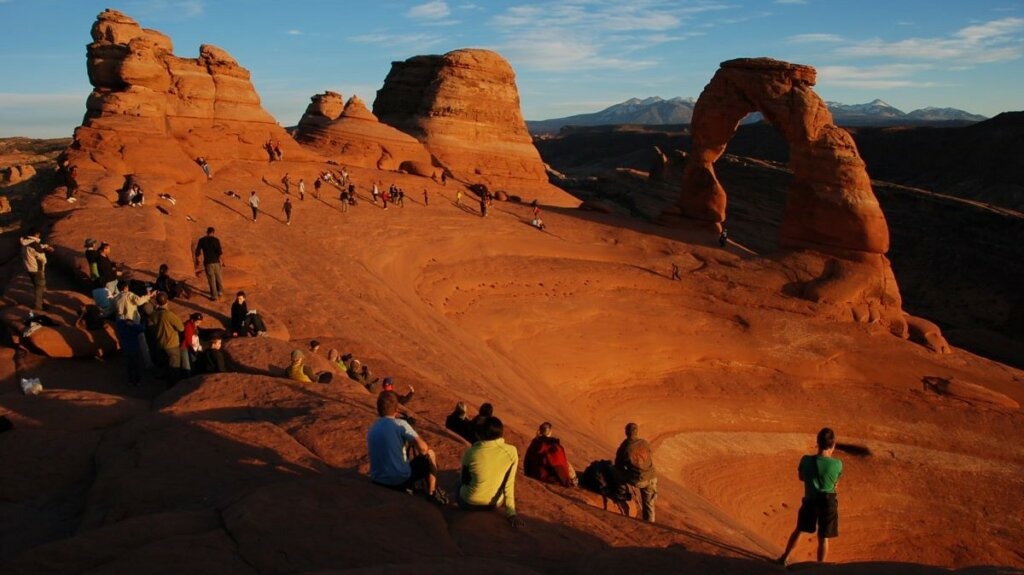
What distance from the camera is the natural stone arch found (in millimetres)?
25016

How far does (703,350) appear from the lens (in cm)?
2388

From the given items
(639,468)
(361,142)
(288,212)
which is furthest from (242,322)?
(361,142)

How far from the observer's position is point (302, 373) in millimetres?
9289

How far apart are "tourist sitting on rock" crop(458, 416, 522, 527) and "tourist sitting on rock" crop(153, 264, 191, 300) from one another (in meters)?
8.34

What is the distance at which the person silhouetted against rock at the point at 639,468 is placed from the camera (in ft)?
27.3

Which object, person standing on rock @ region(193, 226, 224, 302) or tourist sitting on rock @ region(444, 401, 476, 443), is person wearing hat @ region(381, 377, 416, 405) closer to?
tourist sitting on rock @ region(444, 401, 476, 443)

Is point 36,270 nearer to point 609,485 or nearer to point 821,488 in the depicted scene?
point 609,485

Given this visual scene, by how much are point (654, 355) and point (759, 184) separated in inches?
1661

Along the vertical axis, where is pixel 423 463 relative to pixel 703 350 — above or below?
above

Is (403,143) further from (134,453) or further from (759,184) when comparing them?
(759,184)

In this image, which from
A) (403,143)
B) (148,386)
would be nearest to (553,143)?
(403,143)

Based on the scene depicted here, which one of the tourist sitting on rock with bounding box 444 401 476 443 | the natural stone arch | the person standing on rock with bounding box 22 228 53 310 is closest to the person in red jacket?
the tourist sitting on rock with bounding box 444 401 476 443

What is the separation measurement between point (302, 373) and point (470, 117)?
106ft

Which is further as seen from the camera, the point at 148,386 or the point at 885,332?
the point at 885,332
